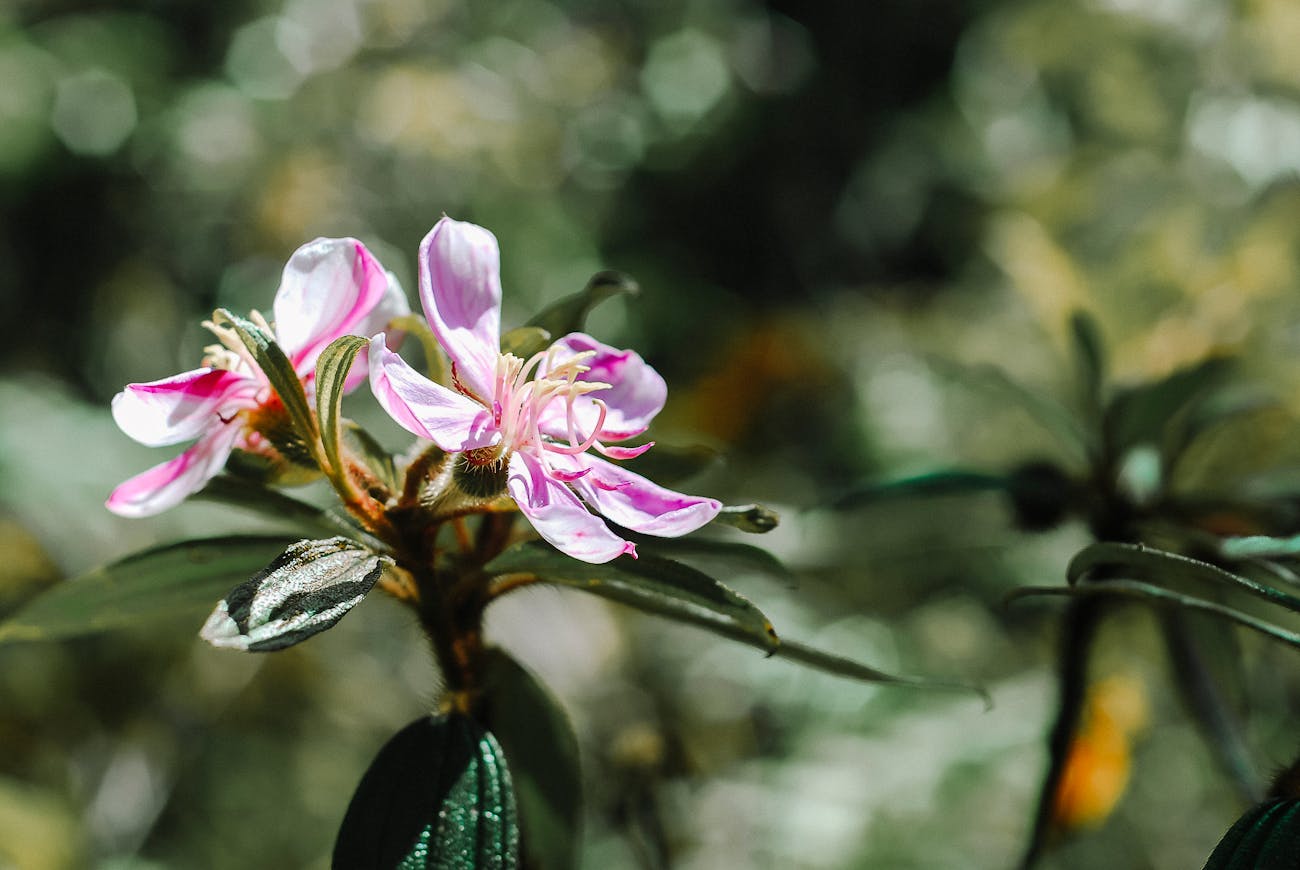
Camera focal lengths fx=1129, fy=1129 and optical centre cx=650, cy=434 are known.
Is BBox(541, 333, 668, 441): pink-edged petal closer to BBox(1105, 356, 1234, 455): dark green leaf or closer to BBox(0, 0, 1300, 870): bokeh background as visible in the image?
BBox(0, 0, 1300, 870): bokeh background

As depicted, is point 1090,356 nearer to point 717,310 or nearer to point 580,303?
point 580,303

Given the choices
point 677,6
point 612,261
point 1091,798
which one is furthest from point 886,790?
point 677,6

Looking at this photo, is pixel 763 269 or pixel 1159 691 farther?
pixel 763 269

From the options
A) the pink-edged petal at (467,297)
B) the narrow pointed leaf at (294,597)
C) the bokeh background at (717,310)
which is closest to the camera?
the narrow pointed leaf at (294,597)

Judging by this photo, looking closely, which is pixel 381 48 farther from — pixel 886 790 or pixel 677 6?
pixel 886 790

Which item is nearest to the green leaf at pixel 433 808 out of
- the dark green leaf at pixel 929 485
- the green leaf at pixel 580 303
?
the green leaf at pixel 580 303

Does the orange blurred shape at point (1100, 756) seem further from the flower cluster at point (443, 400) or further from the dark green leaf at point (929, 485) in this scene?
the flower cluster at point (443, 400)
